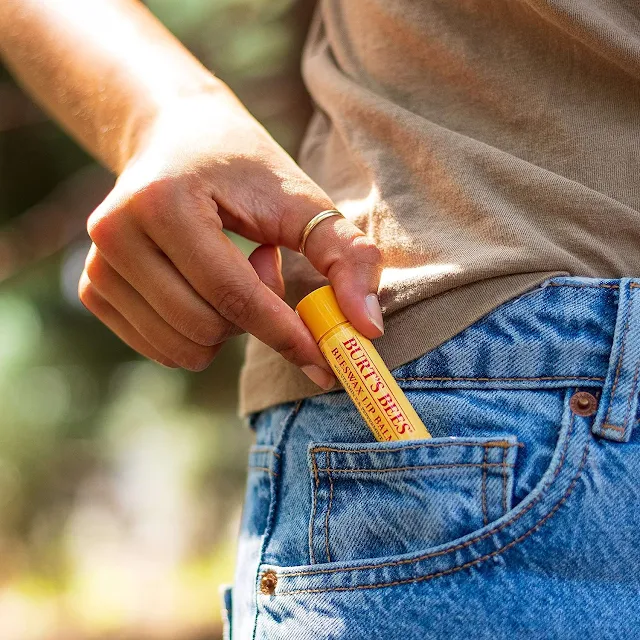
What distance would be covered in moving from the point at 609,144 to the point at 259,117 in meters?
1.38

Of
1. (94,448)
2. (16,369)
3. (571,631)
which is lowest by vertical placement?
(94,448)

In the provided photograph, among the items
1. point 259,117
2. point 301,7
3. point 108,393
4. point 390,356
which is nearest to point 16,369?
point 108,393

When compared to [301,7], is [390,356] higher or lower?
lower

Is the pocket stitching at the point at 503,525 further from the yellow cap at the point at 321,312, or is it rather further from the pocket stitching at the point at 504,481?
the yellow cap at the point at 321,312

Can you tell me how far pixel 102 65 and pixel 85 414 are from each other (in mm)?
1684

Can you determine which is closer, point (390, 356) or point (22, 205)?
point (390, 356)

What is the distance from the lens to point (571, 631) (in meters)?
0.62

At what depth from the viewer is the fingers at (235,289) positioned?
699 mm

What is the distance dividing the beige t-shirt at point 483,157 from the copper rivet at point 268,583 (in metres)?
0.20

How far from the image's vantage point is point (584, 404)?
0.66 meters

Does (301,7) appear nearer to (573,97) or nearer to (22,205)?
(573,97)

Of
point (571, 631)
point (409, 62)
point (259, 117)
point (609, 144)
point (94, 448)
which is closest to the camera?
point (571, 631)

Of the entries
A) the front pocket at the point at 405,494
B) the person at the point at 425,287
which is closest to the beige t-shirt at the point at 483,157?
the person at the point at 425,287

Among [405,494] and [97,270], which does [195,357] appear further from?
[405,494]
